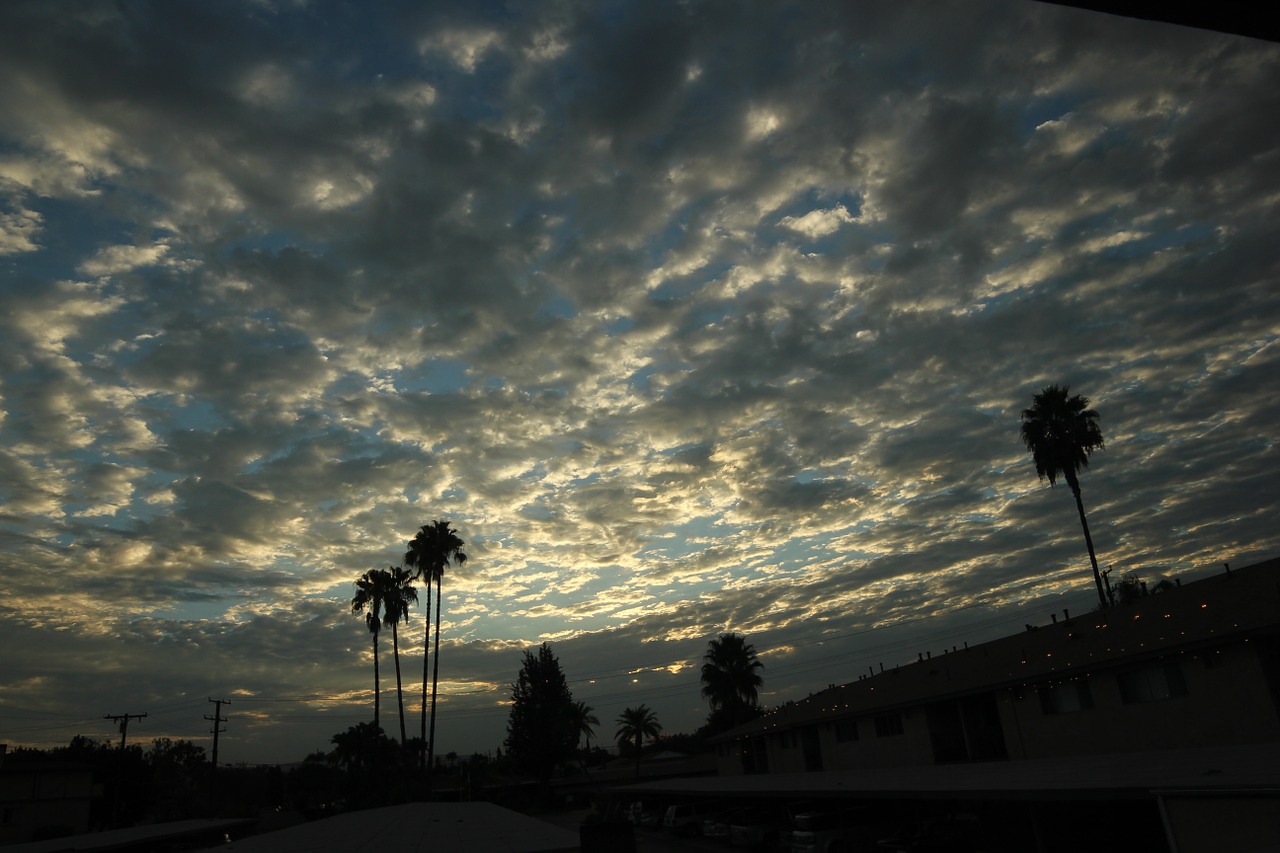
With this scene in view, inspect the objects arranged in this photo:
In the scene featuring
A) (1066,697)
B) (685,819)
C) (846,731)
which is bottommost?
(685,819)

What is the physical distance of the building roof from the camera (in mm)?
20672

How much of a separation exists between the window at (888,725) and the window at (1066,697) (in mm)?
8514

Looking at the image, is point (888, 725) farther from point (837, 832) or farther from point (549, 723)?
point (549, 723)

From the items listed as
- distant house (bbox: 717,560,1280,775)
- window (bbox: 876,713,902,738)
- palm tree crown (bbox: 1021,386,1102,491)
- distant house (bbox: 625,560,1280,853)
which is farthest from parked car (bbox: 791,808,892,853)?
palm tree crown (bbox: 1021,386,1102,491)

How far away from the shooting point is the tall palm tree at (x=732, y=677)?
2736 inches

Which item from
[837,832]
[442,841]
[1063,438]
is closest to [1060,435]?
[1063,438]

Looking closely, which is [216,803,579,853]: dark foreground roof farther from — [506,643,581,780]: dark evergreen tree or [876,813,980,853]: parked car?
[506,643,581,780]: dark evergreen tree

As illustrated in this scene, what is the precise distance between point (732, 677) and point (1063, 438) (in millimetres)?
38363

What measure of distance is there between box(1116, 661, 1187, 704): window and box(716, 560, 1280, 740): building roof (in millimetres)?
514

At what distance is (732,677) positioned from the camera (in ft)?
229

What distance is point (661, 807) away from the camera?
51.7m

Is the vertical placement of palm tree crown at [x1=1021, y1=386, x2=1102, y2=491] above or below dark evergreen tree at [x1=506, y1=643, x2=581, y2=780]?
above

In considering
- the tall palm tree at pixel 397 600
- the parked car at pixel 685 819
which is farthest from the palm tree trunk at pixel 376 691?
the parked car at pixel 685 819

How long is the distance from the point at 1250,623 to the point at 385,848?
22.6m
